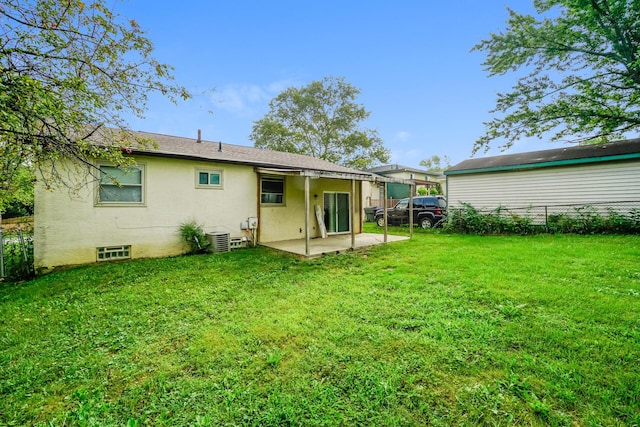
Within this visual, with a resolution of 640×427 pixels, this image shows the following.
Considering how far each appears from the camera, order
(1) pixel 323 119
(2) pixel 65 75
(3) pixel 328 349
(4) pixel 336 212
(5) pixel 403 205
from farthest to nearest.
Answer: (1) pixel 323 119
(5) pixel 403 205
(4) pixel 336 212
(2) pixel 65 75
(3) pixel 328 349

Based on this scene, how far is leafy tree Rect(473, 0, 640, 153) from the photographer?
9.38 m

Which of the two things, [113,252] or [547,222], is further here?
[547,222]

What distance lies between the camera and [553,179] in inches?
427

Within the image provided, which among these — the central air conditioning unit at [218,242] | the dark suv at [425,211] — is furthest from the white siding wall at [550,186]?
the central air conditioning unit at [218,242]

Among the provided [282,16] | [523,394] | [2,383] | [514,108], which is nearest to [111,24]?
[2,383]

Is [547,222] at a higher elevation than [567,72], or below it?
below

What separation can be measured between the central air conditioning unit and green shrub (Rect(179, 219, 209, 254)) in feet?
0.55

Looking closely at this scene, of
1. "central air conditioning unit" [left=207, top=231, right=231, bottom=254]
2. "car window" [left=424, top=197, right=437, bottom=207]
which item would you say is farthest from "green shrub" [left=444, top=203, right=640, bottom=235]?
"central air conditioning unit" [left=207, top=231, right=231, bottom=254]

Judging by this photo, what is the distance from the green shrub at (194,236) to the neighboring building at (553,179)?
1171 cm

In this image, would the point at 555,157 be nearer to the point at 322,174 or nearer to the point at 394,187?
the point at 322,174

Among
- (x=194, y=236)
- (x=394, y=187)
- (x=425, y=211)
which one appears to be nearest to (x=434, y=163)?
(x=394, y=187)

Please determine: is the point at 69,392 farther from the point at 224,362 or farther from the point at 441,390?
the point at 441,390

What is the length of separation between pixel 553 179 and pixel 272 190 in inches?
452

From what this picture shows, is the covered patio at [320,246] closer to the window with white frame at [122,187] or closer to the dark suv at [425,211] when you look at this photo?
the window with white frame at [122,187]
